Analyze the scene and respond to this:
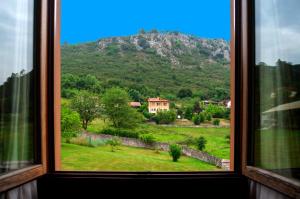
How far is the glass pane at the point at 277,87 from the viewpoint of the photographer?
161 centimetres

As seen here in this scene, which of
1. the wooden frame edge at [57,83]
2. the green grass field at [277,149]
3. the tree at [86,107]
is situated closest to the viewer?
the green grass field at [277,149]

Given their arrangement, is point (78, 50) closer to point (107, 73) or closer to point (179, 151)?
point (107, 73)

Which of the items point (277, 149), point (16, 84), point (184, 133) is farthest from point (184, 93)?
point (16, 84)

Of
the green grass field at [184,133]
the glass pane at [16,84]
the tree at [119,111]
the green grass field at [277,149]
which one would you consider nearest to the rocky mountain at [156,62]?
the tree at [119,111]

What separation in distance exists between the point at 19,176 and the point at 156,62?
1368mm

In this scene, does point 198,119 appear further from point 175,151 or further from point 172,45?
point 172,45

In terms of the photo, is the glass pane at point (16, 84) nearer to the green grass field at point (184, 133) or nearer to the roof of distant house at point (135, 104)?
the green grass field at point (184, 133)

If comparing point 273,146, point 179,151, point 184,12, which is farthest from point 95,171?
point 184,12

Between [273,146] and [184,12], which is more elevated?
[184,12]

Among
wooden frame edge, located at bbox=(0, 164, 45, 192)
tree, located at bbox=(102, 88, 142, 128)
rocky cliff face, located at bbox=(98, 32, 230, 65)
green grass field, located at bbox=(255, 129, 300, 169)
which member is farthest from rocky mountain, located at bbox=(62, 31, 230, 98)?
wooden frame edge, located at bbox=(0, 164, 45, 192)

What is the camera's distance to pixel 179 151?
2533 millimetres

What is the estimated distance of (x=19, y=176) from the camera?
6.07 ft

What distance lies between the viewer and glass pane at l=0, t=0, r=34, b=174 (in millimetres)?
1795

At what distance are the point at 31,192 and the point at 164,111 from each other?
3.68 ft
